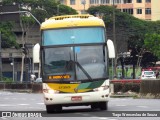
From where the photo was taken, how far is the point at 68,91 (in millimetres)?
25109

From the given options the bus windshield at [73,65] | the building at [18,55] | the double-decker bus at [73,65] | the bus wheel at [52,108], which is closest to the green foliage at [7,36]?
the building at [18,55]

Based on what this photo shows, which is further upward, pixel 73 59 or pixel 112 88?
pixel 73 59

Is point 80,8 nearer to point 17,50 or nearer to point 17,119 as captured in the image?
point 17,50

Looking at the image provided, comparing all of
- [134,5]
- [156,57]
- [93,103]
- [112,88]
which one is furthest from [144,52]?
[93,103]

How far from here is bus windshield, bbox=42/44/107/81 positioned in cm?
2525

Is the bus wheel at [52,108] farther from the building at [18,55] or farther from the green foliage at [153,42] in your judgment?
the green foliage at [153,42]

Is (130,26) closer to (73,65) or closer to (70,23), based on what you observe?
(70,23)

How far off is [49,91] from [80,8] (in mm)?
116677

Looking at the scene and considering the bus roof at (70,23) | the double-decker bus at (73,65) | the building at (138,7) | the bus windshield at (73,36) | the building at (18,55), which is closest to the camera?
the double-decker bus at (73,65)

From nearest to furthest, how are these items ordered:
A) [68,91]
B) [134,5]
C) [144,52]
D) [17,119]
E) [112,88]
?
[17,119], [68,91], [112,88], [144,52], [134,5]

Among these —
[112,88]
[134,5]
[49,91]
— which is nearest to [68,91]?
[49,91]

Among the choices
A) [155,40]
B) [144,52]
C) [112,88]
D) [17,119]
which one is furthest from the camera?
[144,52]

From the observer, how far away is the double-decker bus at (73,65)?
25094 mm

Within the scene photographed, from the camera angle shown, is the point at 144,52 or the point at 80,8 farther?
the point at 80,8
